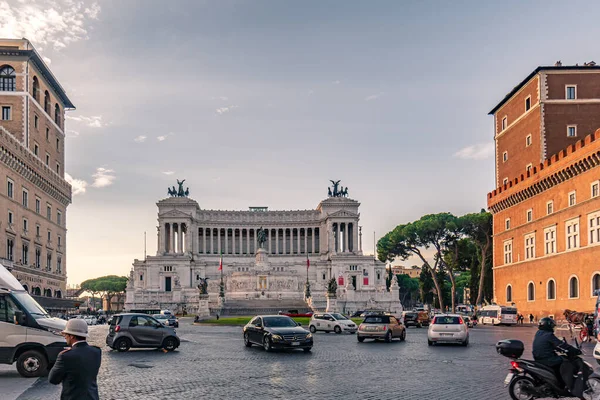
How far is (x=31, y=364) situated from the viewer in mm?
17375

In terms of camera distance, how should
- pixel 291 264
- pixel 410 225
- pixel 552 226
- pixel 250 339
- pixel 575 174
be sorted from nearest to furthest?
pixel 250 339 → pixel 575 174 → pixel 552 226 → pixel 410 225 → pixel 291 264

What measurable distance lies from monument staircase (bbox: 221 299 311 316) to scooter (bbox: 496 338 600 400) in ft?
196

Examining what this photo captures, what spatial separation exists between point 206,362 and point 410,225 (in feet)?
215

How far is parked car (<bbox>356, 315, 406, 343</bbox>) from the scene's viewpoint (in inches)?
1235

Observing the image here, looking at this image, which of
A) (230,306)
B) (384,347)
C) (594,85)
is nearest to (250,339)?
(384,347)

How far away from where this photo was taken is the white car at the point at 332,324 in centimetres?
4168

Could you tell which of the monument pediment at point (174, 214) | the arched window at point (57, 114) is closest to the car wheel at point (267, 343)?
the arched window at point (57, 114)

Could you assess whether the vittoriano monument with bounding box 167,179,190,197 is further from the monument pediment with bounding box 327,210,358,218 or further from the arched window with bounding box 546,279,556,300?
the arched window with bounding box 546,279,556,300

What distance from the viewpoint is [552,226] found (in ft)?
172

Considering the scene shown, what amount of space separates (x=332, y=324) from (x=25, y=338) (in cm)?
2665

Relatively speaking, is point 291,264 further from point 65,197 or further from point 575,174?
point 575,174

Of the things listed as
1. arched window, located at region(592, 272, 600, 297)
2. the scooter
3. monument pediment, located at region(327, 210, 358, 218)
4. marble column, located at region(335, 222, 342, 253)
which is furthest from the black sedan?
marble column, located at region(335, 222, 342, 253)

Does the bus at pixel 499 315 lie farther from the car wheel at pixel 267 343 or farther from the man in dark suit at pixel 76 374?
the man in dark suit at pixel 76 374

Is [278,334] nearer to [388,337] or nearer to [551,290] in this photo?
[388,337]
